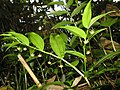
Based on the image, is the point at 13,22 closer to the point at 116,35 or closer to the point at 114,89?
the point at 116,35

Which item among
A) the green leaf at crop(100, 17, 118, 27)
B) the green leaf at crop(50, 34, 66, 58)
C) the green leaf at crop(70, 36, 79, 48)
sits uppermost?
the green leaf at crop(50, 34, 66, 58)

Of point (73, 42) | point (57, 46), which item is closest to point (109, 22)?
point (73, 42)

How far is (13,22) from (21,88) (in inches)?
45.8

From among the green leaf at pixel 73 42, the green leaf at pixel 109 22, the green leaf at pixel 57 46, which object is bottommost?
the green leaf at pixel 73 42

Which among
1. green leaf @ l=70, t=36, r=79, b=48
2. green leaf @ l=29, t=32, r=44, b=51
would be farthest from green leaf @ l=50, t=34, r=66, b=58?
green leaf @ l=70, t=36, r=79, b=48

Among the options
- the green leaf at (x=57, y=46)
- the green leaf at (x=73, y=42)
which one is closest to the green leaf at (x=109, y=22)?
the green leaf at (x=73, y=42)

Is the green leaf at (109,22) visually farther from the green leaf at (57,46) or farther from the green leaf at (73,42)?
the green leaf at (57,46)

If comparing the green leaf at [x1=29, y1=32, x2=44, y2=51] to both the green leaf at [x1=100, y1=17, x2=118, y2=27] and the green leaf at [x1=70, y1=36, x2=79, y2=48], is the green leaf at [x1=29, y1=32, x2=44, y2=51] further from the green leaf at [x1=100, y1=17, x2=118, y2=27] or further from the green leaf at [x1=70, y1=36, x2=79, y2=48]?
the green leaf at [x1=100, y1=17, x2=118, y2=27]

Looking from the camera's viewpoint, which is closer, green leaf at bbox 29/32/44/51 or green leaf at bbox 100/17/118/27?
green leaf at bbox 29/32/44/51

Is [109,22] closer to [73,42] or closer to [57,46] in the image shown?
[73,42]

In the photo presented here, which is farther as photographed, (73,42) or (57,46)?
(73,42)

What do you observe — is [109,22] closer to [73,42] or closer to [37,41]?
[73,42]

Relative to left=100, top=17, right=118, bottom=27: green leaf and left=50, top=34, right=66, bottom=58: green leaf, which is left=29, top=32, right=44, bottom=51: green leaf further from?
left=100, top=17, right=118, bottom=27: green leaf

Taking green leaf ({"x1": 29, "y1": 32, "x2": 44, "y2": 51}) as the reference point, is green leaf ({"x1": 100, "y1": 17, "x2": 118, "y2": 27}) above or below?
below
